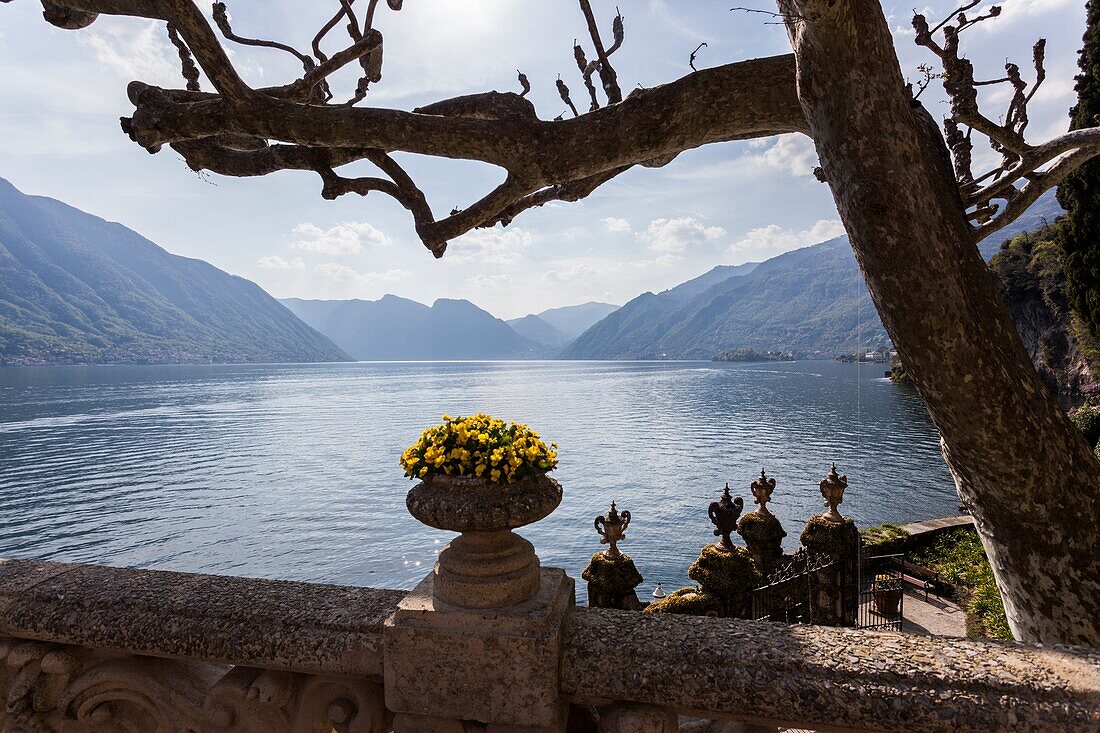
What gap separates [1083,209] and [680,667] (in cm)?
3124

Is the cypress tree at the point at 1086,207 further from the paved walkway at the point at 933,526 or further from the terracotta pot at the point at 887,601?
the terracotta pot at the point at 887,601

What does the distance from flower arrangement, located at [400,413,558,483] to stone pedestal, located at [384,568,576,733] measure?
54 centimetres

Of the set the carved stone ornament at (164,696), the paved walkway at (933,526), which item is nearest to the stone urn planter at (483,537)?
the carved stone ornament at (164,696)

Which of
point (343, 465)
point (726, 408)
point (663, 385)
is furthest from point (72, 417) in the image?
point (663, 385)

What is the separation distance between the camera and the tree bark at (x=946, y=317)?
9.09 feet

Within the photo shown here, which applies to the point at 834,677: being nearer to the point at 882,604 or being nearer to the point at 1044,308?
the point at 882,604

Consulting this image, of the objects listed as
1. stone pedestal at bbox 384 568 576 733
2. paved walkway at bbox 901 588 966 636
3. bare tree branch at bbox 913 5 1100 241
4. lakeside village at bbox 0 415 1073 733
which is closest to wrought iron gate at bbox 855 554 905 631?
A: paved walkway at bbox 901 588 966 636

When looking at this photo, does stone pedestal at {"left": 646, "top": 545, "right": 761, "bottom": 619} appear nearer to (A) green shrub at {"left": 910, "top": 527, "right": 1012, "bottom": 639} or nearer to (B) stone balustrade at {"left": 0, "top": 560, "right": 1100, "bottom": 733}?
(A) green shrub at {"left": 910, "top": 527, "right": 1012, "bottom": 639}

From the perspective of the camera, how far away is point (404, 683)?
2.41m

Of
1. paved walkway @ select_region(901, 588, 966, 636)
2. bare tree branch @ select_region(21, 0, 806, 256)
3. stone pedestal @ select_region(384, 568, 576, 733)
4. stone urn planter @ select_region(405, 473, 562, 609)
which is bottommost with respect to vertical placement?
paved walkway @ select_region(901, 588, 966, 636)

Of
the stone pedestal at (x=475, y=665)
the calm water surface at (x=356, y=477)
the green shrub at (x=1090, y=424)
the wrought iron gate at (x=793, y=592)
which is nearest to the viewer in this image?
the stone pedestal at (x=475, y=665)

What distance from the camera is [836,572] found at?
10492 mm

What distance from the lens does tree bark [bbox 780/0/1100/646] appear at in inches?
109

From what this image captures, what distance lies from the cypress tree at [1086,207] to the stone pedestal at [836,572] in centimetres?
1816
